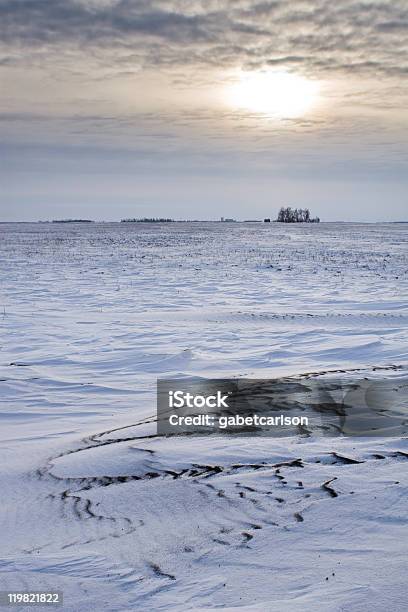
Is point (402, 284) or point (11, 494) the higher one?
point (402, 284)

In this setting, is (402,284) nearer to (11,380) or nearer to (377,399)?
(377,399)

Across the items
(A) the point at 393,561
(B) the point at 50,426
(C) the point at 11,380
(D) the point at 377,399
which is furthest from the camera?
(C) the point at 11,380

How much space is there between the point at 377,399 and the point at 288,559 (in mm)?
3756

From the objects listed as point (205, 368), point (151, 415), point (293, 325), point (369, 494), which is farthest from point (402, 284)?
point (369, 494)

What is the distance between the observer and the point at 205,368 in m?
8.63

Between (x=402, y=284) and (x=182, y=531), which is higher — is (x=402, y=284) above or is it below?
above

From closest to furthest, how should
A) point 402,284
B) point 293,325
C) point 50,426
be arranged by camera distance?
1. point 50,426
2. point 293,325
3. point 402,284

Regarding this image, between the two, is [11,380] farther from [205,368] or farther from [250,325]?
[250,325]

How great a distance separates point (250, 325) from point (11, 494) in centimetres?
787

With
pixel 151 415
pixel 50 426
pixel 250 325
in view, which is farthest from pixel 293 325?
pixel 50 426

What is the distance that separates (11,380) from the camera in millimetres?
7926

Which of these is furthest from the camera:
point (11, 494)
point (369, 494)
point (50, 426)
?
point (50, 426)

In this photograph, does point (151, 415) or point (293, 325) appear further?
A: point (293, 325)

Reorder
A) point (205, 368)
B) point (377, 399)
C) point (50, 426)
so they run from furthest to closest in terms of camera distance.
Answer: point (205, 368) → point (377, 399) → point (50, 426)
